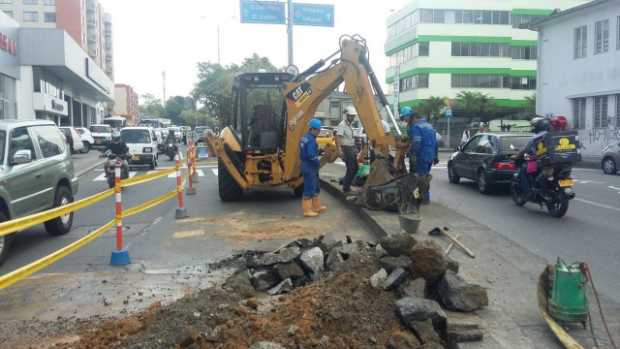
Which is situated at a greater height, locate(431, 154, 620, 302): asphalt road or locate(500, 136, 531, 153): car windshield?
locate(500, 136, 531, 153): car windshield

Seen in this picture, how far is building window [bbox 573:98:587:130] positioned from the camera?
93.6 feet

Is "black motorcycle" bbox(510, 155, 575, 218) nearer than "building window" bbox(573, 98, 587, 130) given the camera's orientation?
Yes

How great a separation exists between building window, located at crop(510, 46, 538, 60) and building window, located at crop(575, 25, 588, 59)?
29.8 meters

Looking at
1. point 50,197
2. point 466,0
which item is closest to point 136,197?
point 50,197

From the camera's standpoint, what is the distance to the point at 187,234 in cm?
910

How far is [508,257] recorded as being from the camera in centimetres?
669

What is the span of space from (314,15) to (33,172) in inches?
743

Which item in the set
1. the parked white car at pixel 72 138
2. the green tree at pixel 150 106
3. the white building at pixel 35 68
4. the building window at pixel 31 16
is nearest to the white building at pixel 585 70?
the parked white car at pixel 72 138

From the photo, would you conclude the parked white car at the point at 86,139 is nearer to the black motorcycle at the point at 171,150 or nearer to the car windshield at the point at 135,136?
the black motorcycle at the point at 171,150

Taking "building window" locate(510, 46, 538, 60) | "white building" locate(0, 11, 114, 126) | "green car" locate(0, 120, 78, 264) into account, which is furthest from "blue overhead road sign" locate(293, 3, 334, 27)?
"building window" locate(510, 46, 538, 60)

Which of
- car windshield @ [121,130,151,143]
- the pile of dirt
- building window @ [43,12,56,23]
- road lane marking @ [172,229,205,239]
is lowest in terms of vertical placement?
road lane marking @ [172,229,205,239]

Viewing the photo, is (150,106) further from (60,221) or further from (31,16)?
(60,221)

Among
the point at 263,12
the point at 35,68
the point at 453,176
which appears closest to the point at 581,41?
the point at 263,12

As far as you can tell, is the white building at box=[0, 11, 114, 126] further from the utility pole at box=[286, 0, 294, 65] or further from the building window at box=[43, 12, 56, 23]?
the building window at box=[43, 12, 56, 23]
